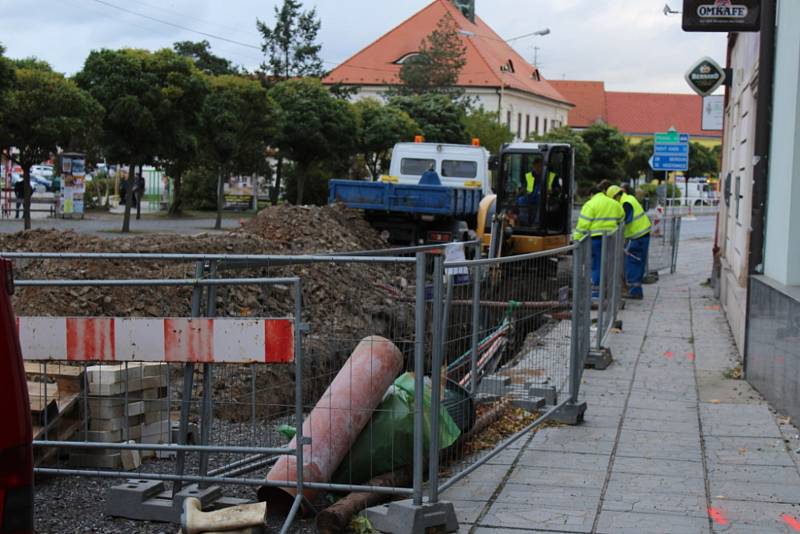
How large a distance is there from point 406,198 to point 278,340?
1572cm

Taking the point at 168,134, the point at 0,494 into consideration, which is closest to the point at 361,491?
the point at 0,494

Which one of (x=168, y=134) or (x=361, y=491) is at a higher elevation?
(x=168, y=134)

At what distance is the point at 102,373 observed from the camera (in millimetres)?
6387

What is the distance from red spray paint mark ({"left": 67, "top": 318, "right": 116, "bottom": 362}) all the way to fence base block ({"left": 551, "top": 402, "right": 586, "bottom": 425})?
153 inches

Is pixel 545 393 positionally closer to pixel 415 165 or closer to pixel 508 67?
pixel 415 165

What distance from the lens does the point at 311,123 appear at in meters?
42.5

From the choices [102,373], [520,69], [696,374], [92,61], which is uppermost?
[520,69]

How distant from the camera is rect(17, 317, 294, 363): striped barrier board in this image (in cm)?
549

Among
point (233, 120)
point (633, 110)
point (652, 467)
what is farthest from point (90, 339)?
point (633, 110)

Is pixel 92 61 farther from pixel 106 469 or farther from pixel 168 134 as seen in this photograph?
pixel 106 469

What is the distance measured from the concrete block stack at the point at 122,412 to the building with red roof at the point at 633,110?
411 ft

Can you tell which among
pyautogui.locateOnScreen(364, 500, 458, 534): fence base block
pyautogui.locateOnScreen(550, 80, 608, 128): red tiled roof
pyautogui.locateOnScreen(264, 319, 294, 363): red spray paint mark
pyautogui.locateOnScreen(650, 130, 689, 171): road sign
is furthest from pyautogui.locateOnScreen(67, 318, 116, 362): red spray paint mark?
pyautogui.locateOnScreen(550, 80, 608, 128): red tiled roof

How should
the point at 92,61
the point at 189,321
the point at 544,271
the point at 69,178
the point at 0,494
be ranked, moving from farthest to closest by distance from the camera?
the point at 69,178 → the point at 92,61 → the point at 544,271 → the point at 189,321 → the point at 0,494

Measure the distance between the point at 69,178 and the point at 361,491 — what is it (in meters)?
33.3
